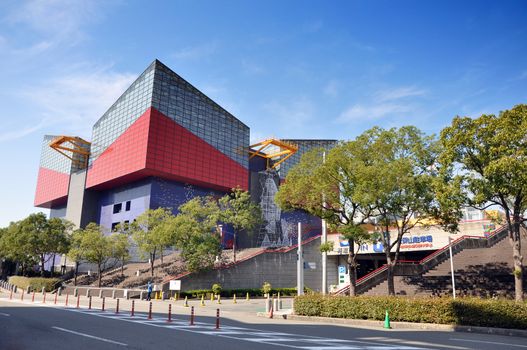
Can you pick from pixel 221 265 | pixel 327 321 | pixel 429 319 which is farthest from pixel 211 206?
pixel 429 319

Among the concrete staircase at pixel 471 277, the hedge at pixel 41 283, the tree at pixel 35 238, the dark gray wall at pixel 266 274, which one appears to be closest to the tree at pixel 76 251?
the tree at pixel 35 238

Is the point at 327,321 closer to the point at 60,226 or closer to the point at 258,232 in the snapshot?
the point at 60,226

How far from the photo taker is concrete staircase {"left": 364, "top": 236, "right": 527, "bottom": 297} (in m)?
24.4

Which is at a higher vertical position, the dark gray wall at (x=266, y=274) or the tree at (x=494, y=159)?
the tree at (x=494, y=159)

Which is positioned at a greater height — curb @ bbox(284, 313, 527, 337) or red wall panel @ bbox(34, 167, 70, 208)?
red wall panel @ bbox(34, 167, 70, 208)

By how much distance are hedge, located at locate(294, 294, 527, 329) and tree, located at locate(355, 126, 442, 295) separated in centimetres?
537

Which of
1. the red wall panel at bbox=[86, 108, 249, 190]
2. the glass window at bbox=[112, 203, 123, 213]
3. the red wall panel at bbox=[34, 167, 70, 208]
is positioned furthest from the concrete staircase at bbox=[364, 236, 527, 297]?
the red wall panel at bbox=[34, 167, 70, 208]

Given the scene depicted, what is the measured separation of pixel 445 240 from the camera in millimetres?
35281

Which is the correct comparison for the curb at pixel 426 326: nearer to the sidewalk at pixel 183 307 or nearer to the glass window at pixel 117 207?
the sidewalk at pixel 183 307

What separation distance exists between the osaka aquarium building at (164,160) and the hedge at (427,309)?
143ft

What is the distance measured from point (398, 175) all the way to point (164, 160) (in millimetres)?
A: 44437

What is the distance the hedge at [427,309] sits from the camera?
51.7ft

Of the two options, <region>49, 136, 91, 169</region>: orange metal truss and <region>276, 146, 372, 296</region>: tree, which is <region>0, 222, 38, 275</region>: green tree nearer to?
<region>49, 136, 91, 169</region>: orange metal truss

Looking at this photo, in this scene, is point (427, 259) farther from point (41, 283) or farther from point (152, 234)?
point (41, 283)
